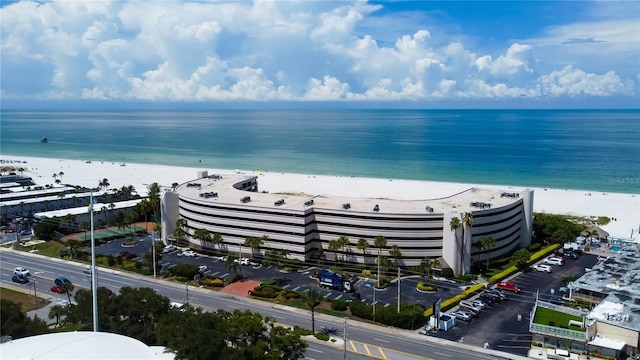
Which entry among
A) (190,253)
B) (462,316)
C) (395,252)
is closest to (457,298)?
(462,316)

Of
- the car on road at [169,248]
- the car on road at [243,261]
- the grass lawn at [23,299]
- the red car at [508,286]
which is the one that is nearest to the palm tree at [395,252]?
the red car at [508,286]

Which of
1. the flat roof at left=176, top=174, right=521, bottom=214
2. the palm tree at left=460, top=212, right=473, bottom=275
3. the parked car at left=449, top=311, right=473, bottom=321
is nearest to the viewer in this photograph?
the parked car at left=449, top=311, right=473, bottom=321

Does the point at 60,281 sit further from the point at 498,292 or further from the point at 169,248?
the point at 498,292

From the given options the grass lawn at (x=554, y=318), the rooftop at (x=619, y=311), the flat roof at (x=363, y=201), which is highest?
the flat roof at (x=363, y=201)

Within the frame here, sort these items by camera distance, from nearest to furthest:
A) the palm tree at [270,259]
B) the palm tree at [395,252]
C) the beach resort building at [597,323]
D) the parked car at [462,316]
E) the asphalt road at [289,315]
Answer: the beach resort building at [597,323], the asphalt road at [289,315], the parked car at [462,316], the palm tree at [395,252], the palm tree at [270,259]

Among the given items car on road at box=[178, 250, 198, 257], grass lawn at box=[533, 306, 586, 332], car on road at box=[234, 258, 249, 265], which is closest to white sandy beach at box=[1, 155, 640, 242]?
car on road at box=[178, 250, 198, 257]

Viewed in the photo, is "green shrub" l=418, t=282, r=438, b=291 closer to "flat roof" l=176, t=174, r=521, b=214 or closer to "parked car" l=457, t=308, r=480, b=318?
"parked car" l=457, t=308, r=480, b=318

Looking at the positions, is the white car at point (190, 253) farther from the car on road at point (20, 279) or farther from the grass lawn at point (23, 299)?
the grass lawn at point (23, 299)
